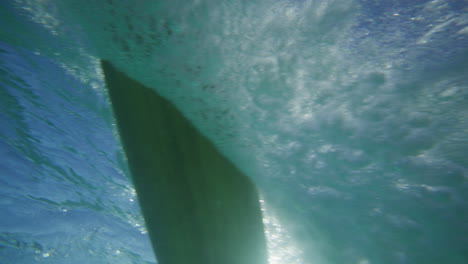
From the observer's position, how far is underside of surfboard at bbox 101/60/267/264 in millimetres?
4051

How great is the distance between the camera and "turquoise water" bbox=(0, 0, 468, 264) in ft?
12.2

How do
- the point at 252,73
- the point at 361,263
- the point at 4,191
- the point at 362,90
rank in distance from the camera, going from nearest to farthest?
the point at 362,90, the point at 252,73, the point at 361,263, the point at 4,191

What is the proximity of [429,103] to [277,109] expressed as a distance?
2.47m

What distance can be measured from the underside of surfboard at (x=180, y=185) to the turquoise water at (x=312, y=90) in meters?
0.39

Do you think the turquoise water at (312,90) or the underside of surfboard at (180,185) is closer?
the turquoise water at (312,90)

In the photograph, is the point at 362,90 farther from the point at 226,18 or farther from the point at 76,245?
the point at 76,245

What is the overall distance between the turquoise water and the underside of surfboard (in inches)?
15.3

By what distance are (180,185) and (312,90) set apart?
9.67ft

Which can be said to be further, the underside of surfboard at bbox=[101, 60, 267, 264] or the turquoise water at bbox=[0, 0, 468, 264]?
the underside of surfboard at bbox=[101, 60, 267, 264]

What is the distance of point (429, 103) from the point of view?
3914 mm

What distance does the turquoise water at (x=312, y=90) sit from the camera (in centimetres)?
371

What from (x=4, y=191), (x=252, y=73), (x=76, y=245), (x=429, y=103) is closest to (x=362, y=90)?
(x=429, y=103)

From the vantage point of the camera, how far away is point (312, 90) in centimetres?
446

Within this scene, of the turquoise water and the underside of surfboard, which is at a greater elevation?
the turquoise water
